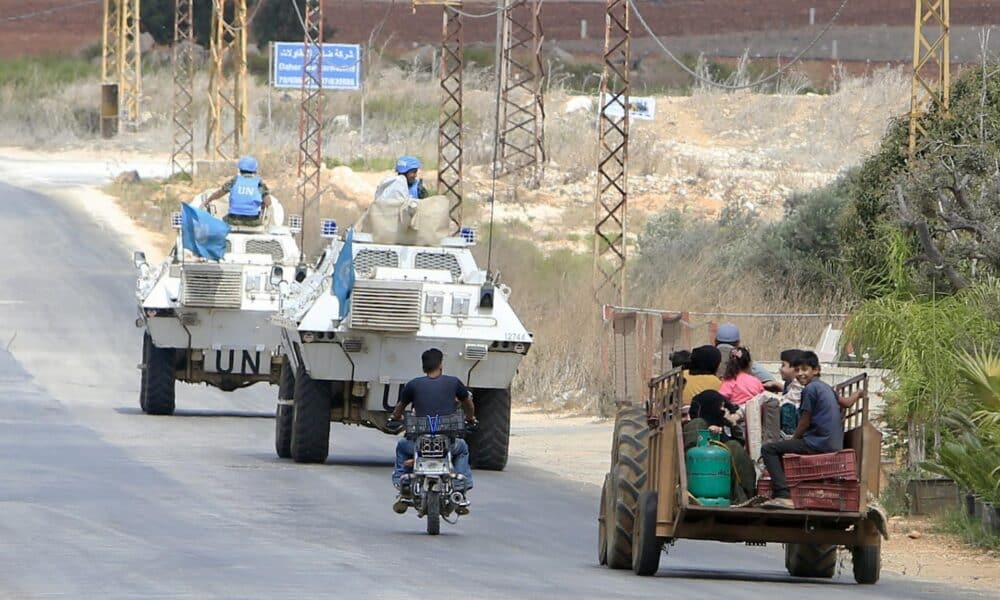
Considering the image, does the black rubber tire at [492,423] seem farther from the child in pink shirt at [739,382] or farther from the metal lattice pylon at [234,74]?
the metal lattice pylon at [234,74]

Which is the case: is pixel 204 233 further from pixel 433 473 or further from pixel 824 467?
pixel 824 467

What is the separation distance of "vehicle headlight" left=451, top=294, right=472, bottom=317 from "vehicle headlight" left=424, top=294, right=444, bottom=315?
0.12 metres

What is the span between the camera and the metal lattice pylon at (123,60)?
72125mm

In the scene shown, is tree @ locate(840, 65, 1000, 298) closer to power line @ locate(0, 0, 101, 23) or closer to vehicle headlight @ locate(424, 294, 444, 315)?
vehicle headlight @ locate(424, 294, 444, 315)

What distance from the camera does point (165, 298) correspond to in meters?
26.7

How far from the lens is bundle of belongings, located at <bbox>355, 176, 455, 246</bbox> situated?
2184 centimetres

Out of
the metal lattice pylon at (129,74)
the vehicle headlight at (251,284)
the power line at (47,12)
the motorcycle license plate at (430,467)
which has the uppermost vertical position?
the power line at (47,12)

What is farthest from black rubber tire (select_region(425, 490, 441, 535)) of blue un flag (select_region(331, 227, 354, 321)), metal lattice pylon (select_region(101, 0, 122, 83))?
metal lattice pylon (select_region(101, 0, 122, 83))

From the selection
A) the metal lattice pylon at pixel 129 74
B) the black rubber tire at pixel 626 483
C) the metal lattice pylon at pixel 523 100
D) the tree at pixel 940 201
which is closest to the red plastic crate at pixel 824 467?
the black rubber tire at pixel 626 483

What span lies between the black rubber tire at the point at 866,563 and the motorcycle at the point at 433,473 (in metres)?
3.13

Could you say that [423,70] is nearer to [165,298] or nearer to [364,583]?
[165,298]

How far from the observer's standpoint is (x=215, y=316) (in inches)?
1048

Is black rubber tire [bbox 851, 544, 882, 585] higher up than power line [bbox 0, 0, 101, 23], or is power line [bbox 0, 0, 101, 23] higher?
power line [bbox 0, 0, 101, 23]

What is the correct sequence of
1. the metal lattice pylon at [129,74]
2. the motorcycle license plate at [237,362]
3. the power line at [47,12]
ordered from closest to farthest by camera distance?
the motorcycle license plate at [237,362], the metal lattice pylon at [129,74], the power line at [47,12]
